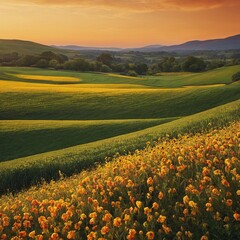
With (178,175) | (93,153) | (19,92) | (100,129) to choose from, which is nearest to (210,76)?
(19,92)

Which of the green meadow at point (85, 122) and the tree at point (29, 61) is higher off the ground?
the tree at point (29, 61)

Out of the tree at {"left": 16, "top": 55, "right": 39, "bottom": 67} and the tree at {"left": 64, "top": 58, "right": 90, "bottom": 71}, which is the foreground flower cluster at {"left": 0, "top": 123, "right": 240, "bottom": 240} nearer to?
the tree at {"left": 64, "top": 58, "right": 90, "bottom": 71}

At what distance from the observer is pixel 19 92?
54.5 m

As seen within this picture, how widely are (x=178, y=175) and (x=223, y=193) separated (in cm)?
111

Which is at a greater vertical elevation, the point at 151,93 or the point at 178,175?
the point at 178,175

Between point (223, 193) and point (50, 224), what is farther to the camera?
point (50, 224)

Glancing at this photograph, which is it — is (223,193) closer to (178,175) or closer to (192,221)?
(192,221)

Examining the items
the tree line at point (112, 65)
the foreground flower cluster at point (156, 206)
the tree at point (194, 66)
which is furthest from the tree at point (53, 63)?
the foreground flower cluster at point (156, 206)

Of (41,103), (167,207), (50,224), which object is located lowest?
(41,103)

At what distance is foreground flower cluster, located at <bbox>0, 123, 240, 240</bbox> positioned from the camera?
16.3 ft

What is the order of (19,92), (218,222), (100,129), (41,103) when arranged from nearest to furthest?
(218,222) → (100,129) → (41,103) → (19,92)

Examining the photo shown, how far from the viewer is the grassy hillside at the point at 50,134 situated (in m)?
28.1

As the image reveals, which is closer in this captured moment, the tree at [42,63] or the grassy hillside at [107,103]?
the grassy hillside at [107,103]

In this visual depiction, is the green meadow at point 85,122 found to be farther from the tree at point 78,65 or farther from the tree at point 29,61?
the tree at point 29,61
